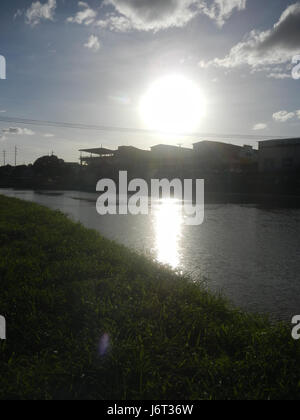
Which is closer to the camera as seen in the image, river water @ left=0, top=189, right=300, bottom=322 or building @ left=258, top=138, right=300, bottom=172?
river water @ left=0, top=189, right=300, bottom=322

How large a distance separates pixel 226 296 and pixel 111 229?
647 cm

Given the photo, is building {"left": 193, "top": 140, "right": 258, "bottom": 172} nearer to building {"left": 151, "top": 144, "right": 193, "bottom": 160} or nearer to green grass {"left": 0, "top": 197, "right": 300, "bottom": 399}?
building {"left": 151, "top": 144, "right": 193, "bottom": 160}

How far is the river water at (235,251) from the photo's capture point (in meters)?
4.50

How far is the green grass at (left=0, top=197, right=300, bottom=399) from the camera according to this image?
2.28 metres

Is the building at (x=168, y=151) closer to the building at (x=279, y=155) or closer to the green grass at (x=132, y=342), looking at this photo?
the building at (x=279, y=155)

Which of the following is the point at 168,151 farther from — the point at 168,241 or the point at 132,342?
the point at 132,342

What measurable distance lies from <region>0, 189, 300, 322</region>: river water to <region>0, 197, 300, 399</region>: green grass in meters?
0.87

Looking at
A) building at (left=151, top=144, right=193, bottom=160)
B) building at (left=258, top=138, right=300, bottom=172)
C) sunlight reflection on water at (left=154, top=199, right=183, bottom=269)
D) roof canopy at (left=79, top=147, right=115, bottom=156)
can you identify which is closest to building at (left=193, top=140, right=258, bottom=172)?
building at (left=151, top=144, right=193, bottom=160)

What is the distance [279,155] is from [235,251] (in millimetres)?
34401

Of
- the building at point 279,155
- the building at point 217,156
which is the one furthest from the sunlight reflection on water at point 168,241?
the building at point 217,156

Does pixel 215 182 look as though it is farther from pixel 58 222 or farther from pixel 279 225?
pixel 58 222

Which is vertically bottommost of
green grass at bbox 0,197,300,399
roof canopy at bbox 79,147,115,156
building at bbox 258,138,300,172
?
green grass at bbox 0,197,300,399

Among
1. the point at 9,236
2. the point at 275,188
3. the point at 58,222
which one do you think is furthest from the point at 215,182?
the point at 9,236

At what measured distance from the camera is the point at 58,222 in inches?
377
